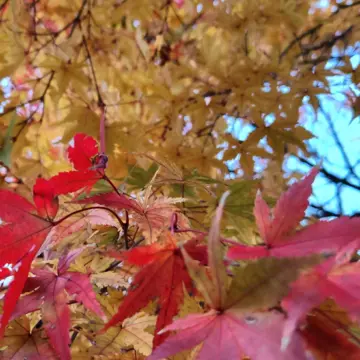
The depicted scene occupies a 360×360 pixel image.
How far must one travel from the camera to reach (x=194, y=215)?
2.81 ft

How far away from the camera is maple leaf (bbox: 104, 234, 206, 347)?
1.17 feet

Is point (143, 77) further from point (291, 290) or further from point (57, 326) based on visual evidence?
point (291, 290)

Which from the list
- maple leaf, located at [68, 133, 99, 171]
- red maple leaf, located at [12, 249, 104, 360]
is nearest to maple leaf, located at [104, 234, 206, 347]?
red maple leaf, located at [12, 249, 104, 360]

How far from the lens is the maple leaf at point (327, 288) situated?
0.24 metres

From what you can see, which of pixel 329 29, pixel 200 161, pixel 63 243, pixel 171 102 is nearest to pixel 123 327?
pixel 63 243

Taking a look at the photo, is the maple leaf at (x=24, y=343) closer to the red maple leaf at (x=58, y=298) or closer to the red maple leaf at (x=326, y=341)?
the red maple leaf at (x=58, y=298)

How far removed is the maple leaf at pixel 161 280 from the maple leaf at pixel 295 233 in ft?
0.22

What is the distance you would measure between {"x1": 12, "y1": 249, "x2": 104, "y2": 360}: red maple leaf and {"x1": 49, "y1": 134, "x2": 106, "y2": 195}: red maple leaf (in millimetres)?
77

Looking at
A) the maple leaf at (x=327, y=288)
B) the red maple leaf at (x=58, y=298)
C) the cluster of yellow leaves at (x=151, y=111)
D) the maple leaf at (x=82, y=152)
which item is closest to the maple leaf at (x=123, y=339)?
the cluster of yellow leaves at (x=151, y=111)

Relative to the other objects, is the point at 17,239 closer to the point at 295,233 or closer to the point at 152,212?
the point at 152,212

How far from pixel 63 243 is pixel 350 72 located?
2.87 feet

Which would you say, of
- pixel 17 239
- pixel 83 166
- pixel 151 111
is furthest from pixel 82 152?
pixel 151 111

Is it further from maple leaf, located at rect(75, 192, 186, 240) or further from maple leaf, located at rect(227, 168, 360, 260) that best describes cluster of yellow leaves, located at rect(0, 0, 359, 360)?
maple leaf, located at rect(227, 168, 360, 260)

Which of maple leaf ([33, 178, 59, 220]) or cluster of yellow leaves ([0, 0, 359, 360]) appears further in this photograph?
cluster of yellow leaves ([0, 0, 359, 360])
